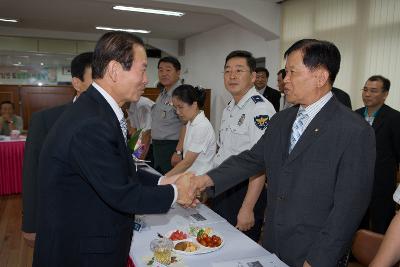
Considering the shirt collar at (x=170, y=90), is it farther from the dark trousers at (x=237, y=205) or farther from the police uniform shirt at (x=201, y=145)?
the dark trousers at (x=237, y=205)

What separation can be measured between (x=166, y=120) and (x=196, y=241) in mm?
2257

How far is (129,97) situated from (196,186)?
2.05ft

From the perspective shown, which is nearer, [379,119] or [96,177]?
[96,177]

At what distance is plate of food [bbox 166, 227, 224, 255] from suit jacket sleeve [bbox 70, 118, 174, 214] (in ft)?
1.16

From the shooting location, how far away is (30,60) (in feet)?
32.9

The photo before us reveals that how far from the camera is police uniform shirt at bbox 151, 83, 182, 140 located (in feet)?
12.1

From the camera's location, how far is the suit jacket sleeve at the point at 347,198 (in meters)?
1.23

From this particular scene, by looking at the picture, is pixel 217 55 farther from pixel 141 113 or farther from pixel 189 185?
pixel 189 185

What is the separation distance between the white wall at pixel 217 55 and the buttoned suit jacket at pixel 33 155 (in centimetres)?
498

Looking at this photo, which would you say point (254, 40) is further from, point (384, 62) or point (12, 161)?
point (12, 161)

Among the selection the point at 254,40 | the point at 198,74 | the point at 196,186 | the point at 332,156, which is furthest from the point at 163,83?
the point at 198,74

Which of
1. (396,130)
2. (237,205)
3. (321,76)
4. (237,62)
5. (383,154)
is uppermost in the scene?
(237,62)

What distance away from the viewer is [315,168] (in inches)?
51.0

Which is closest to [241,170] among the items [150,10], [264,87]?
[264,87]
